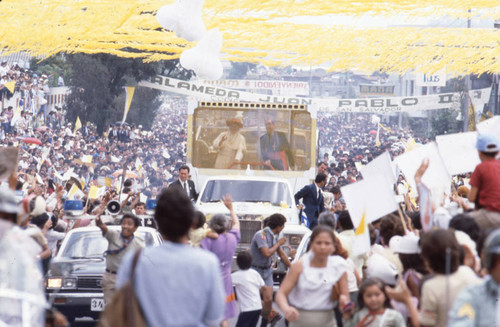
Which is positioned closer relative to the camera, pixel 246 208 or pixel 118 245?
pixel 118 245

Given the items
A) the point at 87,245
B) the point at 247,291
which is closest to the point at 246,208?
the point at 87,245

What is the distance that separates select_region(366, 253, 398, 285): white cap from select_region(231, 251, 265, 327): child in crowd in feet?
10.3

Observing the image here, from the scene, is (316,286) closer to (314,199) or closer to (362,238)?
(362,238)

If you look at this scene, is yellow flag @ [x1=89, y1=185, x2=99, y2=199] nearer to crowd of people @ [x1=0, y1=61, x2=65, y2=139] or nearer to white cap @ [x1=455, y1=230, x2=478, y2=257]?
white cap @ [x1=455, y1=230, x2=478, y2=257]

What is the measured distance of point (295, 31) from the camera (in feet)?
59.7

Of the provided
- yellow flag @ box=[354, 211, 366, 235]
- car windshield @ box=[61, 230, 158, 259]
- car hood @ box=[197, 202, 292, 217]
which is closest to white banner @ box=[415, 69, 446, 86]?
car hood @ box=[197, 202, 292, 217]

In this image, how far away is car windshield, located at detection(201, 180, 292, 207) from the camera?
16828 millimetres

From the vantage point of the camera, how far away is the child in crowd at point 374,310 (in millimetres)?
6539

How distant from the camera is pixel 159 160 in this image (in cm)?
4053

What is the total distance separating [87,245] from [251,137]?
851 centimetres

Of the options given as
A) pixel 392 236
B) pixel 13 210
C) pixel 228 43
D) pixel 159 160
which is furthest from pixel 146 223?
pixel 159 160

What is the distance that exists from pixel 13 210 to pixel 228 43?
44.6 feet

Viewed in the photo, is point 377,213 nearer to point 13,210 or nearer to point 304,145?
point 13,210

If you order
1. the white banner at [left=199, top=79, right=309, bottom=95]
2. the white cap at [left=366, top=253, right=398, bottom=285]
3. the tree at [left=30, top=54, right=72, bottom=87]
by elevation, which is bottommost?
the white cap at [left=366, top=253, right=398, bottom=285]
